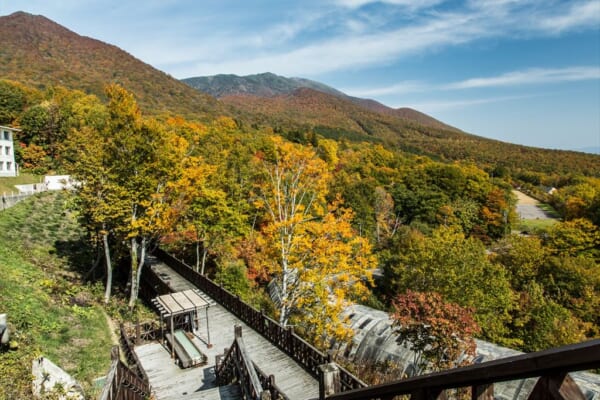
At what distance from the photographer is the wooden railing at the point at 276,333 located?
978cm

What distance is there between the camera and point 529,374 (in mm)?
1221

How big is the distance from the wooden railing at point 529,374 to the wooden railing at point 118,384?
5302mm

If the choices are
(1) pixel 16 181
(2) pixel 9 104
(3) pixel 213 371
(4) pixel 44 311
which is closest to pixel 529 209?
(3) pixel 213 371

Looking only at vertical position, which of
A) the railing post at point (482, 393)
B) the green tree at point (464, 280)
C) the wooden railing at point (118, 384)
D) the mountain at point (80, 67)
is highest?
the mountain at point (80, 67)

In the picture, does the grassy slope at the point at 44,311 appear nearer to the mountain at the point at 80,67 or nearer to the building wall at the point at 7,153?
the building wall at the point at 7,153

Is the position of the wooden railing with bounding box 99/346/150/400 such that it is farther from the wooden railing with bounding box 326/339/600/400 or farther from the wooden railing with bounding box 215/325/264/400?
the wooden railing with bounding box 326/339/600/400

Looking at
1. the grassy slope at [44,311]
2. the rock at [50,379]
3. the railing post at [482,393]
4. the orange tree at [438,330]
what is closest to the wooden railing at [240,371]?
the grassy slope at [44,311]

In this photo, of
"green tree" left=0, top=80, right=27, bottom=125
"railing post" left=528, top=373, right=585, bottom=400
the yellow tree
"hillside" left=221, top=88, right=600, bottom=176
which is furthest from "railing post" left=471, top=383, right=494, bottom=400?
"hillside" left=221, top=88, right=600, bottom=176

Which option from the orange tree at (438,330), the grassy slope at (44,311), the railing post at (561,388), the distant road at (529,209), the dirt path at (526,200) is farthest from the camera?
the dirt path at (526,200)

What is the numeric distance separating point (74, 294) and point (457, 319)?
1613 cm

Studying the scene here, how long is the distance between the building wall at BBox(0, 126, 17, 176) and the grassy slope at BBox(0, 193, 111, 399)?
23.1m

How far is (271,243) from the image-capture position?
17.0m

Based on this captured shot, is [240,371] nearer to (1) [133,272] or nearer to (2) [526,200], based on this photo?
(1) [133,272]

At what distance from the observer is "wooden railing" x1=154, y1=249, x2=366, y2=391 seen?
9.78 meters
